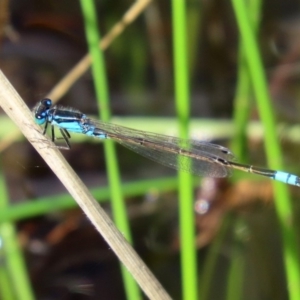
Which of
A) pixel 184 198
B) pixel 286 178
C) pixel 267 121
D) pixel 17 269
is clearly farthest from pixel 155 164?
pixel 184 198

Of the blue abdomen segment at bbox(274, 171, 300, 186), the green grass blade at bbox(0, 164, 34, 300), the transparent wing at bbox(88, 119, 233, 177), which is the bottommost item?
the green grass blade at bbox(0, 164, 34, 300)

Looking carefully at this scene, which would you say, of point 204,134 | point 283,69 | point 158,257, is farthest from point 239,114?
point 283,69

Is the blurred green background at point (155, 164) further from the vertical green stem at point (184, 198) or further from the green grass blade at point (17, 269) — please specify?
the vertical green stem at point (184, 198)

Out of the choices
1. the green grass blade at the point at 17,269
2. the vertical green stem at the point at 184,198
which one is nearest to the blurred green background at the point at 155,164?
the green grass blade at the point at 17,269

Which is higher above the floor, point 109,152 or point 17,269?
point 109,152

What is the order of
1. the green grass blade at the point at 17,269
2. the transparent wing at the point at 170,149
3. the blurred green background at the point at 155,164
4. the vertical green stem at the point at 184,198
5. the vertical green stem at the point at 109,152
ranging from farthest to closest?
the blurred green background at the point at 155,164 < the transparent wing at the point at 170,149 < the green grass blade at the point at 17,269 < the vertical green stem at the point at 109,152 < the vertical green stem at the point at 184,198

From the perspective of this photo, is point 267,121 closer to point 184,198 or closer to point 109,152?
point 184,198

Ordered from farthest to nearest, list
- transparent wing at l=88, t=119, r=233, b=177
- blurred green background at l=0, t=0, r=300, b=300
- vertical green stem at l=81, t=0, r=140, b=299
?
blurred green background at l=0, t=0, r=300, b=300 → transparent wing at l=88, t=119, r=233, b=177 → vertical green stem at l=81, t=0, r=140, b=299

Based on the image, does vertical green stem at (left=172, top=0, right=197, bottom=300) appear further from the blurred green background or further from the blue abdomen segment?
the blue abdomen segment

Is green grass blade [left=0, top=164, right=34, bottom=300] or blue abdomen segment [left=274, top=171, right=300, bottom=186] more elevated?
blue abdomen segment [left=274, top=171, right=300, bottom=186]

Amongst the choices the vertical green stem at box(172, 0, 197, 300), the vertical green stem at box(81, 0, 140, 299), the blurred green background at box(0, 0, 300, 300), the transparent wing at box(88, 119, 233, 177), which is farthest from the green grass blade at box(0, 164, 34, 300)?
the vertical green stem at box(172, 0, 197, 300)
